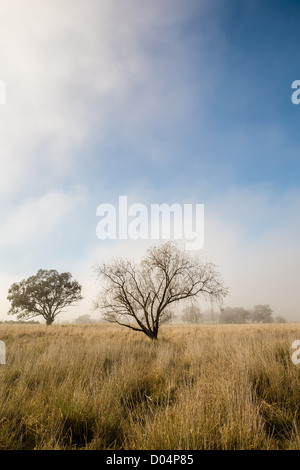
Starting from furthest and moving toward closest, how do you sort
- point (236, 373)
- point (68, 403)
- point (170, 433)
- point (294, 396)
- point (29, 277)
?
1. point (29, 277)
2. point (236, 373)
3. point (294, 396)
4. point (68, 403)
5. point (170, 433)

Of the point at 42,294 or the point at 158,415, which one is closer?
the point at 158,415

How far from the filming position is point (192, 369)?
603 cm

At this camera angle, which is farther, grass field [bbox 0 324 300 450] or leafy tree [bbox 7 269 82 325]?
leafy tree [bbox 7 269 82 325]

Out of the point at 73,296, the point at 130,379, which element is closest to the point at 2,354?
the point at 130,379

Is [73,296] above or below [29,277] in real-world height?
below

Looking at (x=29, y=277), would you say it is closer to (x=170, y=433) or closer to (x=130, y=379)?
(x=130, y=379)

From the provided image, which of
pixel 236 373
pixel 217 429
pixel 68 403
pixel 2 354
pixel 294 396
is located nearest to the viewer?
Answer: pixel 217 429

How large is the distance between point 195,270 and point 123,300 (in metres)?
4.86

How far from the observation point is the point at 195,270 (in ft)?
48.5

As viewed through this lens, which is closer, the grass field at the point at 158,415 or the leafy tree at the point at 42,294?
the grass field at the point at 158,415

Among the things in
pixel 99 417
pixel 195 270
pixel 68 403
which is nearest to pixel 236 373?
pixel 99 417

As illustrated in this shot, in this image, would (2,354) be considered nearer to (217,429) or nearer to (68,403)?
(68,403)

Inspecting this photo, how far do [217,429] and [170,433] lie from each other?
24.5 inches
